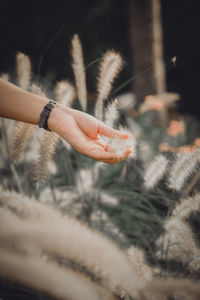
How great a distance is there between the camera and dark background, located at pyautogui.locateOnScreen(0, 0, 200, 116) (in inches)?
214

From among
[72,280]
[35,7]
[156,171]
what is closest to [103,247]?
[72,280]

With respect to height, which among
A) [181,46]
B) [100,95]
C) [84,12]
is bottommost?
[100,95]

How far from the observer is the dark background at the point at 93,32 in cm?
543

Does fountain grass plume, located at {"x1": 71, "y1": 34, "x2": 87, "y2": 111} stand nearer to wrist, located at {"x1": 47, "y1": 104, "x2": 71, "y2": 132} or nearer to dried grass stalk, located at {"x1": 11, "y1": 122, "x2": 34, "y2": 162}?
wrist, located at {"x1": 47, "y1": 104, "x2": 71, "y2": 132}

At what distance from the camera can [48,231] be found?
41 centimetres

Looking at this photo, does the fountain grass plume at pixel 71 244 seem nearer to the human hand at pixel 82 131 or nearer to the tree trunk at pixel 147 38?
the human hand at pixel 82 131

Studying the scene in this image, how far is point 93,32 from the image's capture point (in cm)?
648

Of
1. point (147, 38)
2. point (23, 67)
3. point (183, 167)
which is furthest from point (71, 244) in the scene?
point (147, 38)

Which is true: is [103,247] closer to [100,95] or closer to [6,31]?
[100,95]

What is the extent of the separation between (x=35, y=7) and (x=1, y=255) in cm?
758

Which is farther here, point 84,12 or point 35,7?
point 84,12

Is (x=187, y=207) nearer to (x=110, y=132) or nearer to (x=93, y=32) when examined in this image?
(x=110, y=132)

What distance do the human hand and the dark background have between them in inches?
180

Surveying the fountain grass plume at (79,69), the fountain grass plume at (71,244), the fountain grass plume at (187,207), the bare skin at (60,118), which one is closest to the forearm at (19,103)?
the bare skin at (60,118)
